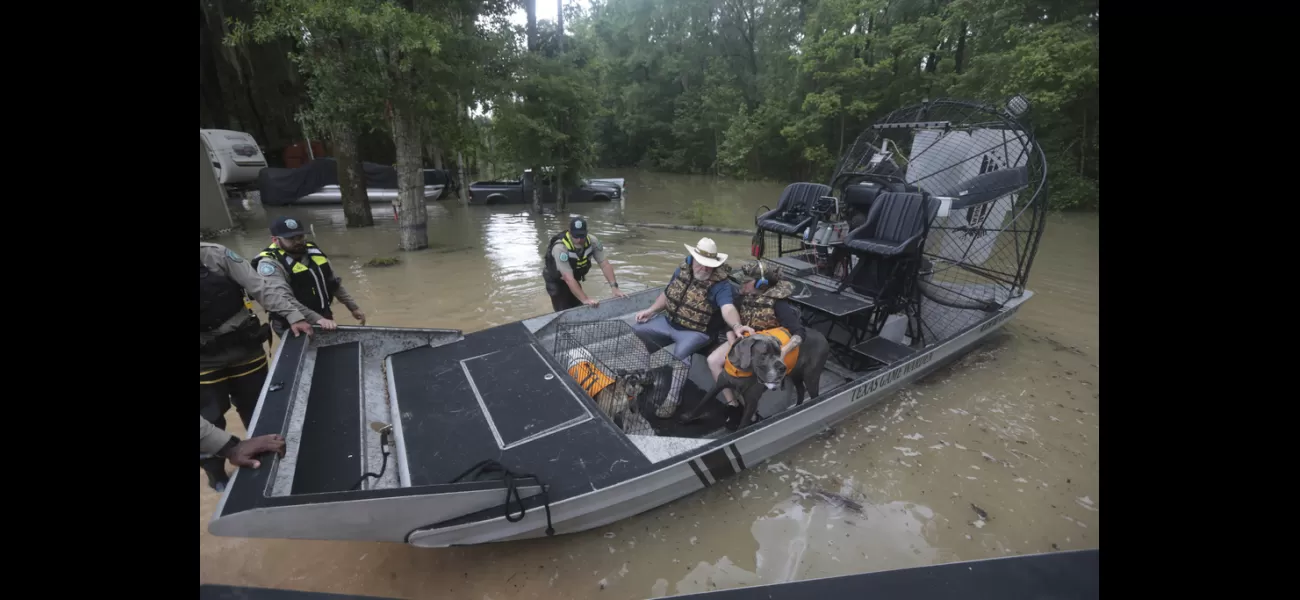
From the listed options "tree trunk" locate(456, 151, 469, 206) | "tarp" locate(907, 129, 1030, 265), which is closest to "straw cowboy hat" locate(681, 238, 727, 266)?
"tarp" locate(907, 129, 1030, 265)

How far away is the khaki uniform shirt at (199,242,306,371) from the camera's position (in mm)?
3150

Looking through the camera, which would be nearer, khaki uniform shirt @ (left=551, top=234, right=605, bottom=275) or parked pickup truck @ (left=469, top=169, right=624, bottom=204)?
khaki uniform shirt @ (left=551, top=234, right=605, bottom=275)

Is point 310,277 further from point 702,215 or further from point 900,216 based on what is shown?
point 702,215

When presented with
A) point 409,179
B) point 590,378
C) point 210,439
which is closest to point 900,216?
point 590,378

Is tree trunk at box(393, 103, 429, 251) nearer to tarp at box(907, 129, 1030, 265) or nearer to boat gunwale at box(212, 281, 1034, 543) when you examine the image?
boat gunwale at box(212, 281, 1034, 543)

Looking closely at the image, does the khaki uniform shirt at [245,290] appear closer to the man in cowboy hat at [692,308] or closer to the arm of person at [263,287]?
the arm of person at [263,287]

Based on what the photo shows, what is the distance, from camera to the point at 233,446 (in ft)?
7.50

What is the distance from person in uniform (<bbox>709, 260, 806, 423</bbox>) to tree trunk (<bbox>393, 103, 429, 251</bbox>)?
7728 mm

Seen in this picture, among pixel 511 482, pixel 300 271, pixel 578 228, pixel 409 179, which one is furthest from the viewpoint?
pixel 409 179

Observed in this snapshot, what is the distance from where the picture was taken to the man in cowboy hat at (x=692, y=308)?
4.16 metres

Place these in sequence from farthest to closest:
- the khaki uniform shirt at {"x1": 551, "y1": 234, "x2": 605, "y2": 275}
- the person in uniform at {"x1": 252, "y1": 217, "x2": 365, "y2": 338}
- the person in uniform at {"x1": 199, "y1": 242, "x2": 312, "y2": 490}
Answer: the khaki uniform shirt at {"x1": 551, "y1": 234, "x2": 605, "y2": 275} → the person in uniform at {"x1": 252, "y1": 217, "x2": 365, "y2": 338} → the person in uniform at {"x1": 199, "y1": 242, "x2": 312, "y2": 490}

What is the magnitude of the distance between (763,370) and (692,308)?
1.05m

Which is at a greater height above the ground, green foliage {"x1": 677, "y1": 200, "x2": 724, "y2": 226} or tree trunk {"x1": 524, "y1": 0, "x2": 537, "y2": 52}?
tree trunk {"x1": 524, "y1": 0, "x2": 537, "y2": 52}

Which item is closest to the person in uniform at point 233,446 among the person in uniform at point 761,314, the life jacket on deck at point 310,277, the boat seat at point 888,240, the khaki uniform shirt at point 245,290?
the khaki uniform shirt at point 245,290
